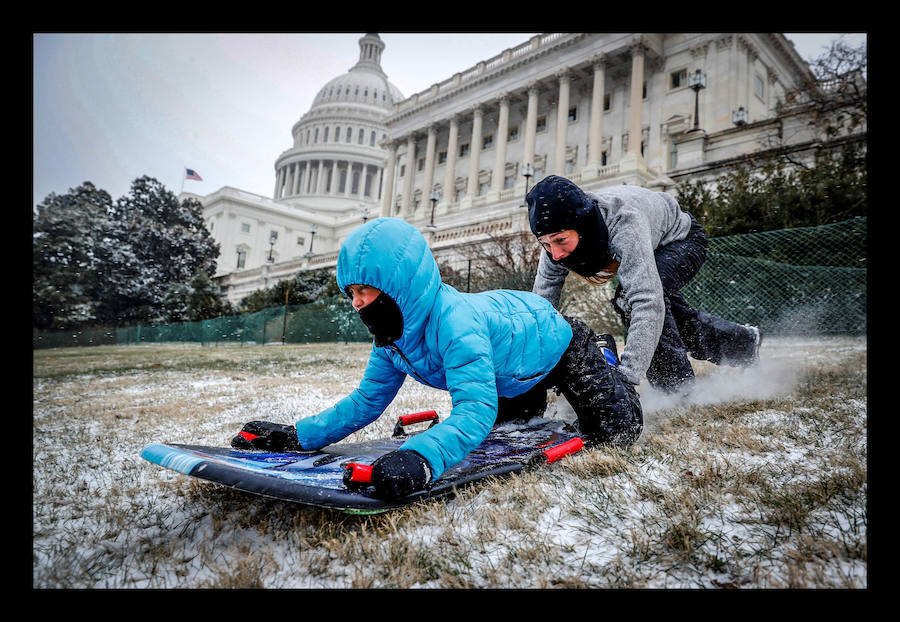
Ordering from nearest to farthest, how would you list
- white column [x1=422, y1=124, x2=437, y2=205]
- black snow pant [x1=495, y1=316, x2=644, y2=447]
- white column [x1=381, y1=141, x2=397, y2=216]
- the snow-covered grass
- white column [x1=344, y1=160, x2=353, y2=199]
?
the snow-covered grass
black snow pant [x1=495, y1=316, x2=644, y2=447]
white column [x1=422, y1=124, x2=437, y2=205]
white column [x1=381, y1=141, x2=397, y2=216]
white column [x1=344, y1=160, x2=353, y2=199]

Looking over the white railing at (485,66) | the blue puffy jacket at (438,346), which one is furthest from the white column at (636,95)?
the blue puffy jacket at (438,346)

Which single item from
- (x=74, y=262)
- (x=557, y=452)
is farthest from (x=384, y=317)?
(x=74, y=262)

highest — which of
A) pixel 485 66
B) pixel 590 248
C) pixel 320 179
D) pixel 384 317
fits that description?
pixel 320 179

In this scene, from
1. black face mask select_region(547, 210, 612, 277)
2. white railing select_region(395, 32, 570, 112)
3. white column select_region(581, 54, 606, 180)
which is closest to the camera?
black face mask select_region(547, 210, 612, 277)

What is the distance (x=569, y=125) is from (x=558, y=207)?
34.4m

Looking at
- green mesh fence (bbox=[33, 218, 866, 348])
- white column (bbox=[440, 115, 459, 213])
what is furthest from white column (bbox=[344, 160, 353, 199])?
green mesh fence (bbox=[33, 218, 866, 348])

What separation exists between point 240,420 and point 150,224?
26071mm

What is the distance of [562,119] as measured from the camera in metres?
31.8

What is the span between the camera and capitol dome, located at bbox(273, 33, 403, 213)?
69500 millimetres

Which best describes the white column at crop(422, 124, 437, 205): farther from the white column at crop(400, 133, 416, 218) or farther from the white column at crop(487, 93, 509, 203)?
the white column at crop(487, 93, 509, 203)

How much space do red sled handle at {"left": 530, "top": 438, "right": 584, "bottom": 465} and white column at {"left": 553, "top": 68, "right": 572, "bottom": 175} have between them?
3128cm

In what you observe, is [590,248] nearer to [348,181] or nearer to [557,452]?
[557,452]
